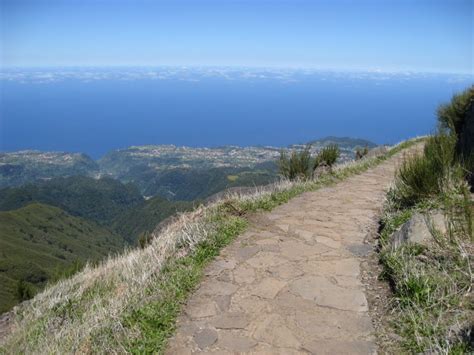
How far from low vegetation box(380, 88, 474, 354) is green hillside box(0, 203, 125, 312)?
58.1 metres

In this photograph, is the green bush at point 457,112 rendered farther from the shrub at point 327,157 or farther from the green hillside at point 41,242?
the green hillside at point 41,242

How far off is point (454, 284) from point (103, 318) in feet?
8.30

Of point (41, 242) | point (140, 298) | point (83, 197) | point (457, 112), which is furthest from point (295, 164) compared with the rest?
point (83, 197)

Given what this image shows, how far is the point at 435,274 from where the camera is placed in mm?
2859

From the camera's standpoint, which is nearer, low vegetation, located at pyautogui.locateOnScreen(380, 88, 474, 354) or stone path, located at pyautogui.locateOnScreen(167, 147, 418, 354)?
low vegetation, located at pyautogui.locateOnScreen(380, 88, 474, 354)

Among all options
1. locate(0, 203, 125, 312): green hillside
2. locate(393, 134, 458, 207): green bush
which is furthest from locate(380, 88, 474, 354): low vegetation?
locate(0, 203, 125, 312): green hillside

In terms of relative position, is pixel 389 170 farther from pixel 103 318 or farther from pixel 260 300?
pixel 103 318

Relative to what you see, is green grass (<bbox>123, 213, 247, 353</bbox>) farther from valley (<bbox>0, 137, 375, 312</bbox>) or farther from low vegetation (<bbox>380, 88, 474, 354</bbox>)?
valley (<bbox>0, 137, 375, 312</bbox>)

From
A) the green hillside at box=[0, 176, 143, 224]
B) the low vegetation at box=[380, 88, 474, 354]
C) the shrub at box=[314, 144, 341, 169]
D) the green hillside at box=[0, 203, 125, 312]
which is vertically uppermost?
the low vegetation at box=[380, 88, 474, 354]

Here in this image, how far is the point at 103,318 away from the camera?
305 cm

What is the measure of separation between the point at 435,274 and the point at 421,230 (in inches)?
26.7

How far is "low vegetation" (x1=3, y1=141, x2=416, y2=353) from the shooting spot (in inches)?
110

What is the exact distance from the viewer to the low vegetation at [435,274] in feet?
7.64

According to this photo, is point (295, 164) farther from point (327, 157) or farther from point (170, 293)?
point (170, 293)
